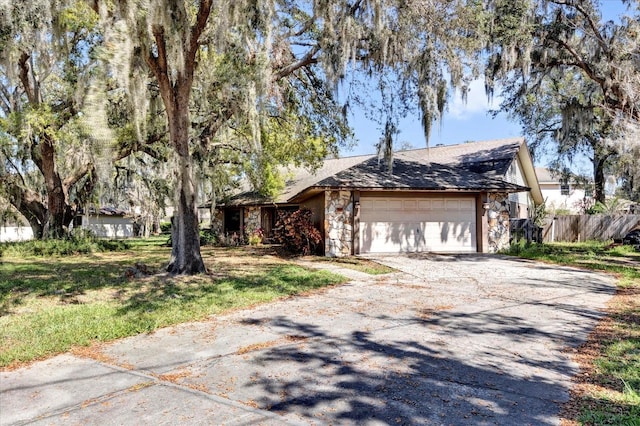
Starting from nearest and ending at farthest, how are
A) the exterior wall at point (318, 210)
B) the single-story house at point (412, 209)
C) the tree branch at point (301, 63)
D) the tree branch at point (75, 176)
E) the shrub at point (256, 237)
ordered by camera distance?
the tree branch at point (301, 63) < the single-story house at point (412, 209) < the exterior wall at point (318, 210) < the tree branch at point (75, 176) < the shrub at point (256, 237)

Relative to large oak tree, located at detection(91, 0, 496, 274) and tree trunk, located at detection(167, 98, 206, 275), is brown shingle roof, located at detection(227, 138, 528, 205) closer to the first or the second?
large oak tree, located at detection(91, 0, 496, 274)

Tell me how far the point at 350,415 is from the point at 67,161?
17.2 m

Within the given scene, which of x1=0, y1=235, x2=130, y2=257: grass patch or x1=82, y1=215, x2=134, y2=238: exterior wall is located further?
x1=82, y1=215, x2=134, y2=238: exterior wall

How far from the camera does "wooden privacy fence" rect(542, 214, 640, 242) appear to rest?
65.4 feet

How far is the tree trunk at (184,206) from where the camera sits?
28.7 feet

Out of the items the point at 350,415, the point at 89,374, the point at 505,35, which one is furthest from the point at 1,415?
the point at 505,35

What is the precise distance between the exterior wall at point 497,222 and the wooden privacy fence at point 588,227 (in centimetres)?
819

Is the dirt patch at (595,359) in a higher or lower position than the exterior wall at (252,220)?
lower

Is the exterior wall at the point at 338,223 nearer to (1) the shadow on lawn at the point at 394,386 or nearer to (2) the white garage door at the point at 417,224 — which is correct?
(2) the white garage door at the point at 417,224

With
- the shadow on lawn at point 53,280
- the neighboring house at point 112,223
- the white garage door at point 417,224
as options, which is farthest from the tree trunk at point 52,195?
the neighboring house at point 112,223

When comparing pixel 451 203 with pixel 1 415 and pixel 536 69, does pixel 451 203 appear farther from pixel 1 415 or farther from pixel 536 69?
pixel 1 415

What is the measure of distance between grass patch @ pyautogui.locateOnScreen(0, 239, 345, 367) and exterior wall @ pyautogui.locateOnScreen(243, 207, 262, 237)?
11700 mm

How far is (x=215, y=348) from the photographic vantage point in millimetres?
4672

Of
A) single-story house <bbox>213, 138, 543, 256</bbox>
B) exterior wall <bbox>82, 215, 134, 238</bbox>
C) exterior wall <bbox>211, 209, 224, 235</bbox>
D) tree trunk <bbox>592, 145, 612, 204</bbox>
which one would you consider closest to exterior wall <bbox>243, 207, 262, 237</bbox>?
exterior wall <bbox>211, 209, 224, 235</bbox>
